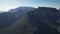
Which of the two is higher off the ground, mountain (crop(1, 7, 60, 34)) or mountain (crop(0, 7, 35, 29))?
mountain (crop(0, 7, 35, 29))

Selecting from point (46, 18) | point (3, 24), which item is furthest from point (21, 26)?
point (46, 18)

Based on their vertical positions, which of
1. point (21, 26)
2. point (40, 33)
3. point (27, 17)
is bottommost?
point (40, 33)

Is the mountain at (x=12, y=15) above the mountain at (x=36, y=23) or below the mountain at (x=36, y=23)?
above

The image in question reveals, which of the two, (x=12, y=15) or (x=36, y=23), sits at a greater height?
(x=12, y=15)

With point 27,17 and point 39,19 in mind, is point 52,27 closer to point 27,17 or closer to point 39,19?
point 39,19
